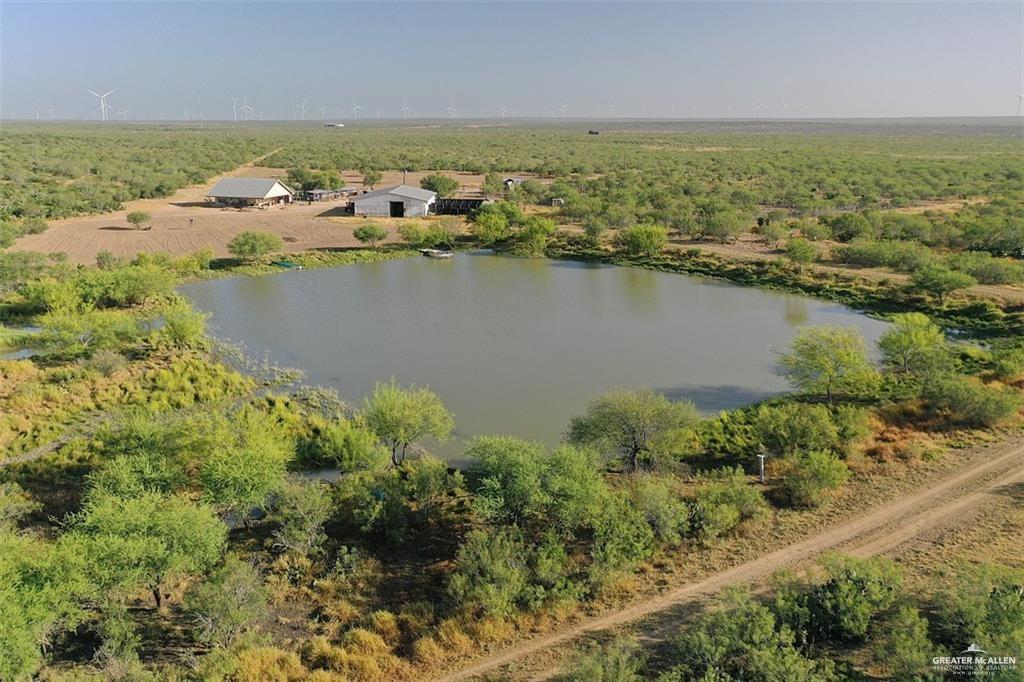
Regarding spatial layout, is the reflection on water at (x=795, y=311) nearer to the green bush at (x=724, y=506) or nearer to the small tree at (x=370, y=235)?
the green bush at (x=724, y=506)

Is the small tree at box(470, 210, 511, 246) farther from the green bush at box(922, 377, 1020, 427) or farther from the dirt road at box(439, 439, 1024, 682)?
the dirt road at box(439, 439, 1024, 682)

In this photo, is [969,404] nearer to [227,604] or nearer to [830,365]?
[830,365]

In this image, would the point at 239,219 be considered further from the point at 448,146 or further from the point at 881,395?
the point at 448,146

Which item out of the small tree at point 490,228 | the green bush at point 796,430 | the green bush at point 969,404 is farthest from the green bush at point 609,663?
the small tree at point 490,228

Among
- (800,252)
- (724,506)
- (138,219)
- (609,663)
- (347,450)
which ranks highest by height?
(138,219)

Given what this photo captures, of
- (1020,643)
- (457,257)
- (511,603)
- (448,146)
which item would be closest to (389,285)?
(457,257)

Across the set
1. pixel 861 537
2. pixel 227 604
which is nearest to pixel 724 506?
pixel 861 537
